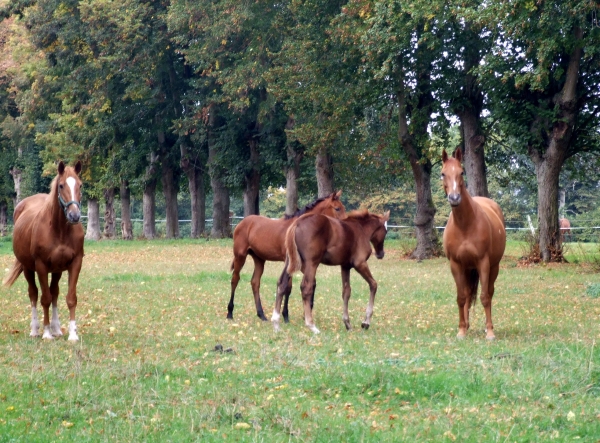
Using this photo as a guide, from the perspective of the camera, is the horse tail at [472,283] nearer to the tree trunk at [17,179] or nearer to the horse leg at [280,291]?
the horse leg at [280,291]

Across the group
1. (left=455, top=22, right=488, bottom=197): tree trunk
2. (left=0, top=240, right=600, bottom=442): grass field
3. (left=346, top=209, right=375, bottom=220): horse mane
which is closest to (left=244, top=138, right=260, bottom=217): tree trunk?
(left=455, top=22, right=488, bottom=197): tree trunk

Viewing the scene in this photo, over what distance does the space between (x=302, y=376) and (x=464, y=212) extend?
4.30 meters

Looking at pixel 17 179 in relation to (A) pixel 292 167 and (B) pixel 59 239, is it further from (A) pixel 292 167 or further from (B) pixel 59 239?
(B) pixel 59 239

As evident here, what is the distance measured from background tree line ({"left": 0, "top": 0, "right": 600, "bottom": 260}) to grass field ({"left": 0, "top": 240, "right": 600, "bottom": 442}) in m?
10.1

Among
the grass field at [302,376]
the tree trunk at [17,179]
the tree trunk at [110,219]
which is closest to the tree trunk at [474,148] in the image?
the grass field at [302,376]

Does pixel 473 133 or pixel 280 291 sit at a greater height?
pixel 473 133

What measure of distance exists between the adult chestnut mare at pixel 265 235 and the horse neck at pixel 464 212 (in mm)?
2562

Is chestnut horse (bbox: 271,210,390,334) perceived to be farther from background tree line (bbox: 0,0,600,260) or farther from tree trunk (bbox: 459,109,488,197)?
tree trunk (bbox: 459,109,488,197)

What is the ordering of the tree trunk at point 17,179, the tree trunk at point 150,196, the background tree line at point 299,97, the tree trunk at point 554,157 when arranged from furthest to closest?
the tree trunk at point 17,179 → the tree trunk at point 150,196 → the background tree line at point 299,97 → the tree trunk at point 554,157

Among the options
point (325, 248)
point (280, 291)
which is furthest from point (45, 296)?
point (325, 248)

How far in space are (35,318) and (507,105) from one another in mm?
17856

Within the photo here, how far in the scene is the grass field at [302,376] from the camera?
6645 mm

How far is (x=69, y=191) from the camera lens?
10.9 m

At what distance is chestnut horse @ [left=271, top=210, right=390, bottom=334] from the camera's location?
41.0 feet
